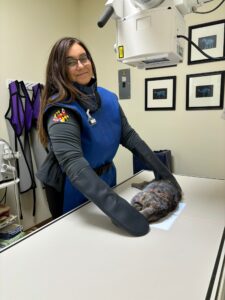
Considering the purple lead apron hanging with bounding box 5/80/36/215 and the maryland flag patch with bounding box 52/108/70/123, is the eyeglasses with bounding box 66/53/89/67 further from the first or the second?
the purple lead apron hanging with bounding box 5/80/36/215

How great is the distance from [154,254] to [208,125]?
1.94 metres

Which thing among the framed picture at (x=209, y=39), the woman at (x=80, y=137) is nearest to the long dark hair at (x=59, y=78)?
the woman at (x=80, y=137)

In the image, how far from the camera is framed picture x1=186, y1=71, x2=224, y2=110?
7.70 ft

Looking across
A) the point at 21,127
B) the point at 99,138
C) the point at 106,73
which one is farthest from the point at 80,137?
the point at 106,73

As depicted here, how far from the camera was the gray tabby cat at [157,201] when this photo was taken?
100 cm

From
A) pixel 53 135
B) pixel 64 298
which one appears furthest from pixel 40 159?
pixel 64 298

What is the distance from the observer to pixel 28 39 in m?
2.51

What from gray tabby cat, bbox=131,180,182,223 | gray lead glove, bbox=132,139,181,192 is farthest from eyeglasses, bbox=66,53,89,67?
gray tabby cat, bbox=131,180,182,223

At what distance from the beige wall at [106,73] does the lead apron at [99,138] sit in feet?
4.57

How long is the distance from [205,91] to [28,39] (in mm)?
1810

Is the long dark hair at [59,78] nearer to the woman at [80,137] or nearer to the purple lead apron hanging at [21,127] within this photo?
the woman at [80,137]

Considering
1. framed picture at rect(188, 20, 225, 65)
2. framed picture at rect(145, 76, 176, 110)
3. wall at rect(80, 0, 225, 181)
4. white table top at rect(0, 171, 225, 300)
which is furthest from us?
framed picture at rect(145, 76, 176, 110)

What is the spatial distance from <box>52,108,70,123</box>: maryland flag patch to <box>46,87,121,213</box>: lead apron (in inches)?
1.1

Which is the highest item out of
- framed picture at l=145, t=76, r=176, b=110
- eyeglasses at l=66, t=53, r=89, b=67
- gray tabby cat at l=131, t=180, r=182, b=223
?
eyeglasses at l=66, t=53, r=89, b=67
